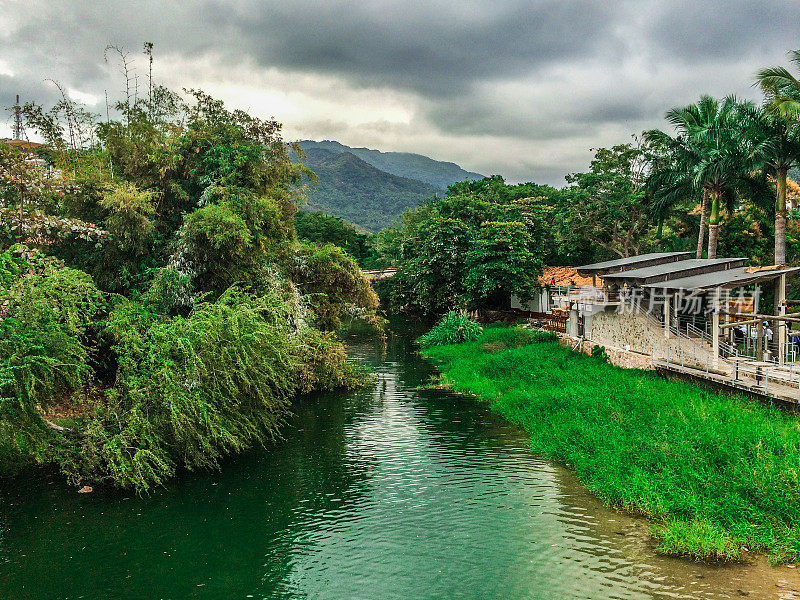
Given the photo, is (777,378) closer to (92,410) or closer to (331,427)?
(331,427)

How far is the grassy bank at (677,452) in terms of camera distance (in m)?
11.9

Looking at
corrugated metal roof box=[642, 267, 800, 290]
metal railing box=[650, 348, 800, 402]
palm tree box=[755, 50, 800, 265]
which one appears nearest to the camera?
metal railing box=[650, 348, 800, 402]

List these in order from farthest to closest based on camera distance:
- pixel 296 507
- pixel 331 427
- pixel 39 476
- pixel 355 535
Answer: pixel 331 427, pixel 39 476, pixel 296 507, pixel 355 535

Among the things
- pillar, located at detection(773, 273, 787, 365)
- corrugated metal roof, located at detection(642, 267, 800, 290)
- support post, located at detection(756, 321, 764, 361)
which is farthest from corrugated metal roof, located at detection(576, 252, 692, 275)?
support post, located at detection(756, 321, 764, 361)

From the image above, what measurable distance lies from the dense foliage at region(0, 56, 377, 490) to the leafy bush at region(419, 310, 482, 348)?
13236 millimetres

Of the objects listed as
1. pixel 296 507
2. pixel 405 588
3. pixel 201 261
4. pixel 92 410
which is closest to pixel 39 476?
pixel 92 410

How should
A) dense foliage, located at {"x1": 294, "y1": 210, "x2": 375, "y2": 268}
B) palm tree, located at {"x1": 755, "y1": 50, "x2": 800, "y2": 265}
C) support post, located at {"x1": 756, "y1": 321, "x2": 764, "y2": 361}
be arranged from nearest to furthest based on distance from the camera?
support post, located at {"x1": 756, "y1": 321, "x2": 764, "y2": 361}, palm tree, located at {"x1": 755, "y1": 50, "x2": 800, "y2": 265}, dense foliage, located at {"x1": 294, "y1": 210, "x2": 375, "y2": 268}

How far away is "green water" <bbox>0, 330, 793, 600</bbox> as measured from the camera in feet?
34.7

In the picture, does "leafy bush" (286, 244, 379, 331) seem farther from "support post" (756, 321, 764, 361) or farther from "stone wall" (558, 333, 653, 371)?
"support post" (756, 321, 764, 361)

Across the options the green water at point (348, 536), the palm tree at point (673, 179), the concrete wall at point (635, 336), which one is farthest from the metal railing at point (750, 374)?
the palm tree at point (673, 179)

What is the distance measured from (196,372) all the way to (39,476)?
5521mm

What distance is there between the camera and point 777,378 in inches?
741

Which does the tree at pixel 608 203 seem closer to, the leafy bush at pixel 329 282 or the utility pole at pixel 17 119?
the leafy bush at pixel 329 282

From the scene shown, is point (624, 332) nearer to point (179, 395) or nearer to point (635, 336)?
point (635, 336)
